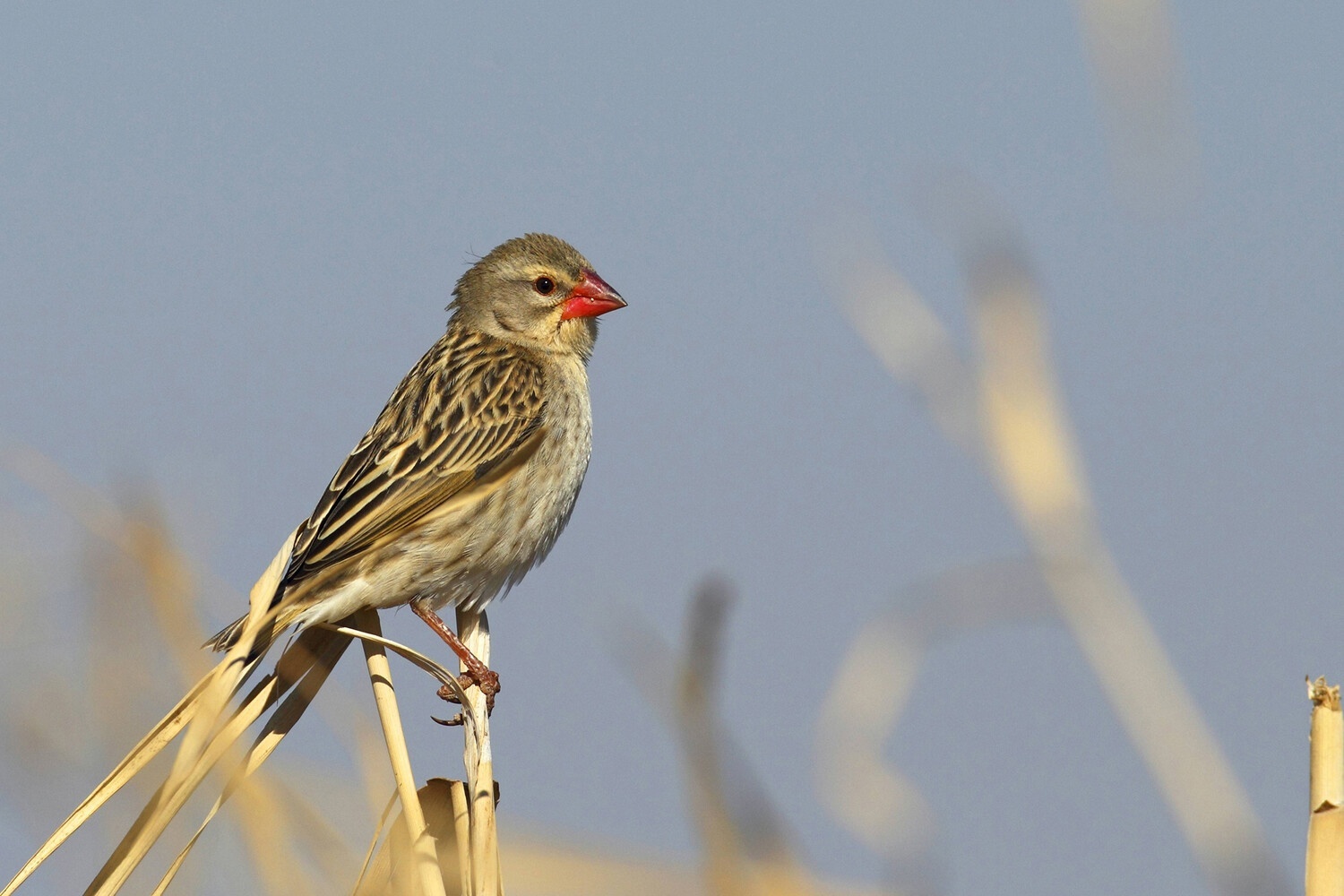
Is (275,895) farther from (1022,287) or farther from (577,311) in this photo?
(577,311)

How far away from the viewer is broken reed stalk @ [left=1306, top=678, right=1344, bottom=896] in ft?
6.38

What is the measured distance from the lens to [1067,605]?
1.70 metres

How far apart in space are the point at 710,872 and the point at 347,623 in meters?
2.76

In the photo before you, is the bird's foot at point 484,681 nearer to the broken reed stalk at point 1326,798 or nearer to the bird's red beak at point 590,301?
the bird's red beak at point 590,301

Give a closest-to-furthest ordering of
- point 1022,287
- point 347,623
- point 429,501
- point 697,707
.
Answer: point 697,707 < point 1022,287 < point 347,623 < point 429,501

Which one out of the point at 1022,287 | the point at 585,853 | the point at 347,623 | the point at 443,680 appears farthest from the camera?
the point at 347,623

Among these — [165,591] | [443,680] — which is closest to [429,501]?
[443,680]

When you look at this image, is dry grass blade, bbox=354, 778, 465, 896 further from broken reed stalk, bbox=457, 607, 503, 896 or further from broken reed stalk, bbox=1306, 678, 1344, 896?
broken reed stalk, bbox=1306, 678, 1344, 896

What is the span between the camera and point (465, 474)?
16.1 ft

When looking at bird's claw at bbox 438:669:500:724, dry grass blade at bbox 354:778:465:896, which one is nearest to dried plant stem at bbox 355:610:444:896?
dry grass blade at bbox 354:778:465:896

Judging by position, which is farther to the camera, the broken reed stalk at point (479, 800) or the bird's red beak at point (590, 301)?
the bird's red beak at point (590, 301)

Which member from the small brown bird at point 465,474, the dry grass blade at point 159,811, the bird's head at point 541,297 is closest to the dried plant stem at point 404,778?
the dry grass blade at point 159,811

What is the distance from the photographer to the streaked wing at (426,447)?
181 inches

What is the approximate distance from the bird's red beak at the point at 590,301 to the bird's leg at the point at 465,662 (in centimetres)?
148
